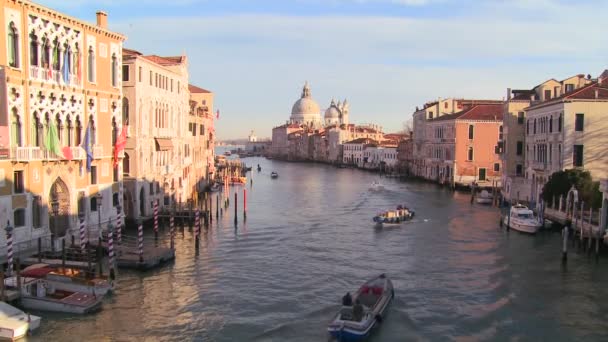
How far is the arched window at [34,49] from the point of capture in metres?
15.8

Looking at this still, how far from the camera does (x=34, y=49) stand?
1598cm

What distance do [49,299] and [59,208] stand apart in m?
5.52

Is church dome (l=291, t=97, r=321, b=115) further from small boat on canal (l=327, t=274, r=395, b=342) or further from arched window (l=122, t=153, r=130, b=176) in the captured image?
small boat on canal (l=327, t=274, r=395, b=342)

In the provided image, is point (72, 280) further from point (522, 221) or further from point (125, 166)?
point (522, 221)

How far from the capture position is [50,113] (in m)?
16.5

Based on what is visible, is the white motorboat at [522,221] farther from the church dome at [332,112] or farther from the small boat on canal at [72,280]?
the church dome at [332,112]

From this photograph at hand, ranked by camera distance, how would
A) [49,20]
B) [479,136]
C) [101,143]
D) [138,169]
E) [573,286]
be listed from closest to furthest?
[573,286] → [49,20] → [101,143] → [138,169] → [479,136]

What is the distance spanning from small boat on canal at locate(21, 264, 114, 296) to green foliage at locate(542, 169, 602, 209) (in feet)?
52.8

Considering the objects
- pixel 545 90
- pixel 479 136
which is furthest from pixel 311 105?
pixel 545 90

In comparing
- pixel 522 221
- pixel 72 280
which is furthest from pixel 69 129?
pixel 522 221

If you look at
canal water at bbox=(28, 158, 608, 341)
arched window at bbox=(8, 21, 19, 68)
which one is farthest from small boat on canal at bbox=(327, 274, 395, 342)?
arched window at bbox=(8, 21, 19, 68)

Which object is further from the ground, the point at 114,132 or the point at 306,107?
the point at 306,107

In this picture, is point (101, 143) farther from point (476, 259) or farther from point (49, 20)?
point (476, 259)

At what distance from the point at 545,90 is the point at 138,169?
2145 cm
